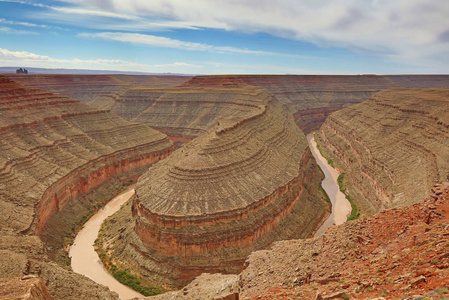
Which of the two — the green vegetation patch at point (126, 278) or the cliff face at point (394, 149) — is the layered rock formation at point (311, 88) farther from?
the green vegetation patch at point (126, 278)

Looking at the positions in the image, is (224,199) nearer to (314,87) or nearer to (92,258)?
(92,258)

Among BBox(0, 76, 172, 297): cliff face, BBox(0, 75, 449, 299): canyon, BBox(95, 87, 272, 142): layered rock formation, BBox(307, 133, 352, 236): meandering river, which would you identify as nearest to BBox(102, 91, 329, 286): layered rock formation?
BBox(0, 75, 449, 299): canyon

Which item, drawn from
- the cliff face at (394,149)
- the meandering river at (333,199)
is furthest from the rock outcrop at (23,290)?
the cliff face at (394,149)

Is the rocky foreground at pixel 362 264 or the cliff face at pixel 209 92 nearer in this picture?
the rocky foreground at pixel 362 264

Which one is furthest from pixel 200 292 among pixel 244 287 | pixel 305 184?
pixel 305 184

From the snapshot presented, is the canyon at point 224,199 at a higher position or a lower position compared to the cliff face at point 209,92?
lower

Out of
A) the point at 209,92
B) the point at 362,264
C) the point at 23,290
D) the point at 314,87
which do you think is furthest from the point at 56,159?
the point at 314,87

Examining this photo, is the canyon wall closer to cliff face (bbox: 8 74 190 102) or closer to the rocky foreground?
cliff face (bbox: 8 74 190 102)

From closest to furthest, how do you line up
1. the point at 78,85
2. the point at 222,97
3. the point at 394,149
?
the point at 394,149, the point at 222,97, the point at 78,85
